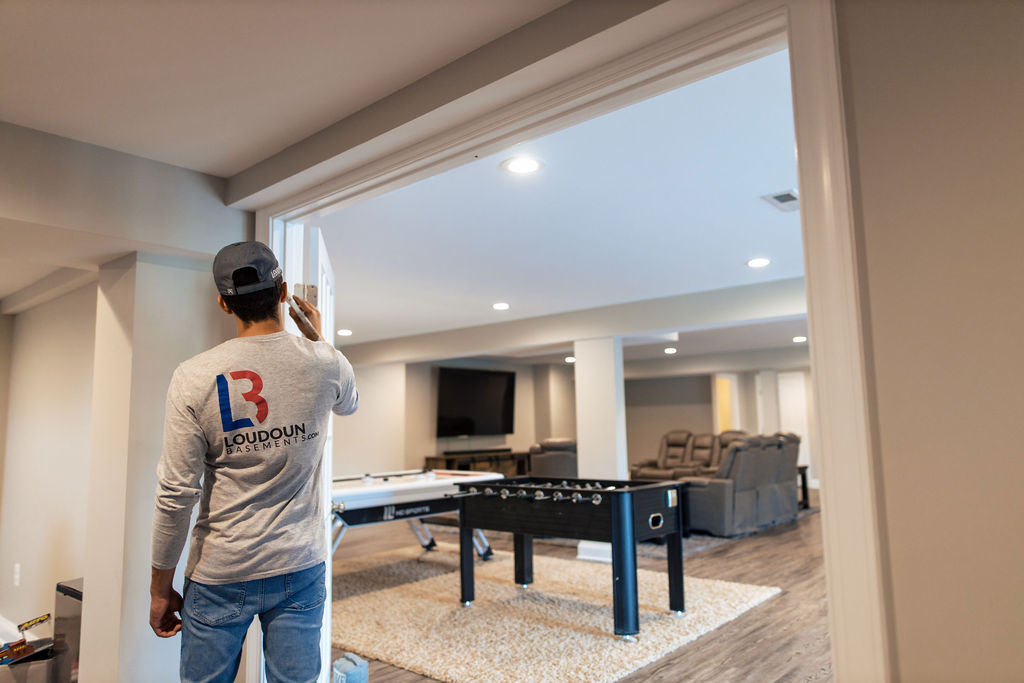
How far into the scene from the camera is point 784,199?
11.0 ft

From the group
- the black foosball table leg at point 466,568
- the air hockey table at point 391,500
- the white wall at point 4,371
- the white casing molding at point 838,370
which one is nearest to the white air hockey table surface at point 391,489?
the air hockey table at point 391,500

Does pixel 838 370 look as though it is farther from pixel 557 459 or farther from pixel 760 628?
pixel 557 459

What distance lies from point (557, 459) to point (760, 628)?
12.2 ft

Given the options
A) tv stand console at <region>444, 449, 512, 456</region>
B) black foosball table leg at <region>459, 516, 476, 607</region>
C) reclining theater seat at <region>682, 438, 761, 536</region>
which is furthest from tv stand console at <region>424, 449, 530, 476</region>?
black foosball table leg at <region>459, 516, 476, 607</region>

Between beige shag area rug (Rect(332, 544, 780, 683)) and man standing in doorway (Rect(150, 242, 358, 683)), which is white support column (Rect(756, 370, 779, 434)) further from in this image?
man standing in doorway (Rect(150, 242, 358, 683))

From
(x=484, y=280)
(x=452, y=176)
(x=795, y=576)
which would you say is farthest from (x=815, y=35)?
(x=795, y=576)

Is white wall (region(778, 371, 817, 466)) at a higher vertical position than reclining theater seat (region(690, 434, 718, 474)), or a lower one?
higher

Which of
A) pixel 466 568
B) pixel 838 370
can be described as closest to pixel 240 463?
pixel 838 370

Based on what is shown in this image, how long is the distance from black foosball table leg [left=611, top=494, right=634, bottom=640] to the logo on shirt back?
98.3 inches

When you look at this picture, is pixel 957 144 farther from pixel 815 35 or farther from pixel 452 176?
pixel 452 176

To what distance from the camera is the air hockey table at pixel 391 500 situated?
4480 millimetres

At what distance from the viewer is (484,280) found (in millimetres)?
5082

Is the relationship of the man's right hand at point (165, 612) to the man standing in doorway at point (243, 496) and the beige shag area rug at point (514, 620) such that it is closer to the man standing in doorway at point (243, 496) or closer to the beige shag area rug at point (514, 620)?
the man standing in doorway at point (243, 496)

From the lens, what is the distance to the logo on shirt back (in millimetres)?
1418
